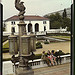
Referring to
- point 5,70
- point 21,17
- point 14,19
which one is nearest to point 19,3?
point 21,17

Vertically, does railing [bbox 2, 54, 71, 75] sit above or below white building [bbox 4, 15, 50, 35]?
below

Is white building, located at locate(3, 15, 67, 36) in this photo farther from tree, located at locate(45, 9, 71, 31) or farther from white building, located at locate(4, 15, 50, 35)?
tree, located at locate(45, 9, 71, 31)

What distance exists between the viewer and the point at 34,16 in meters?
43.1

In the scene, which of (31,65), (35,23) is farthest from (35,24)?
(31,65)

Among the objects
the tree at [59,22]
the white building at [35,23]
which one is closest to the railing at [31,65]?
the tree at [59,22]

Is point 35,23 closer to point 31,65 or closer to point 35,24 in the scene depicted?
point 35,24

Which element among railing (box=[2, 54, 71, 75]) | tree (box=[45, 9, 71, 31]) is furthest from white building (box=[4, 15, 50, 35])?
railing (box=[2, 54, 71, 75])

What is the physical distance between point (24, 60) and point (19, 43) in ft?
2.30

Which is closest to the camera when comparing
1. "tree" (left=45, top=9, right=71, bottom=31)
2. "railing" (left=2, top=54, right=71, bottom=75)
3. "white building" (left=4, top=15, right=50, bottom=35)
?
"railing" (left=2, top=54, right=71, bottom=75)

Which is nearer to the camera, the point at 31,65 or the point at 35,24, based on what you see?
the point at 31,65

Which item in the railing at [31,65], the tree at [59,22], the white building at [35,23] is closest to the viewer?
the railing at [31,65]

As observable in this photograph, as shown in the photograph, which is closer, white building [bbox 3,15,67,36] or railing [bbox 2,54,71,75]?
railing [bbox 2,54,71,75]

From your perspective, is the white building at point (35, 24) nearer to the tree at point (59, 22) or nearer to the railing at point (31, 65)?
the tree at point (59, 22)

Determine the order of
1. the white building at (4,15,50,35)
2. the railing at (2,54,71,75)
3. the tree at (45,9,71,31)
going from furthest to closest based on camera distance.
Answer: the tree at (45,9,71,31)
the white building at (4,15,50,35)
the railing at (2,54,71,75)
